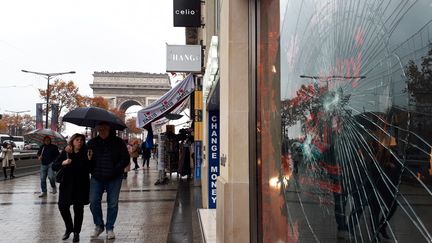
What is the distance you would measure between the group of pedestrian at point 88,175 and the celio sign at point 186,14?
5770 mm

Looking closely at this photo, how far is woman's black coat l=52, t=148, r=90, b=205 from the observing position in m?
6.73

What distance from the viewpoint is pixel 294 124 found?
9.59 feet

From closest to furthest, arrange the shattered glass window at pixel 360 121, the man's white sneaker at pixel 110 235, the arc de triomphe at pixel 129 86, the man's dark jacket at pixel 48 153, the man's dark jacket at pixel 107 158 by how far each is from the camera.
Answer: the shattered glass window at pixel 360 121 < the man's dark jacket at pixel 107 158 < the man's white sneaker at pixel 110 235 < the man's dark jacket at pixel 48 153 < the arc de triomphe at pixel 129 86

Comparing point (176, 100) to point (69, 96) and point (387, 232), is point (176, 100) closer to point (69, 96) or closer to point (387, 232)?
point (387, 232)

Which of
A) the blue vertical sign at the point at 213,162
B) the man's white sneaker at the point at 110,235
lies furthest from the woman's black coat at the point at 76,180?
the blue vertical sign at the point at 213,162

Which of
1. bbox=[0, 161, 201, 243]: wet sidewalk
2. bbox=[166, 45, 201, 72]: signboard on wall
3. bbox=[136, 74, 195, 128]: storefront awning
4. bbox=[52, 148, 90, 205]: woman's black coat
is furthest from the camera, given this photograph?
bbox=[136, 74, 195, 128]: storefront awning

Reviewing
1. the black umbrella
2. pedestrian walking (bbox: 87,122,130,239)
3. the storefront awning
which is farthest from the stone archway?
pedestrian walking (bbox: 87,122,130,239)

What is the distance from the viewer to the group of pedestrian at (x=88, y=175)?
6758 mm

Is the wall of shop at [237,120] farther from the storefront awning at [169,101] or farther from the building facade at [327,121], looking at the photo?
the storefront awning at [169,101]

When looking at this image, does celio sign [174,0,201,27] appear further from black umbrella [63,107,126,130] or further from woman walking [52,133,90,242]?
woman walking [52,133,90,242]

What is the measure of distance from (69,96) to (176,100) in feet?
146

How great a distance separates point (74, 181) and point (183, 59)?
5027 millimetres

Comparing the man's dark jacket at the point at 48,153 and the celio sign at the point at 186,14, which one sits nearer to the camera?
the celio sign at the point at 186,14

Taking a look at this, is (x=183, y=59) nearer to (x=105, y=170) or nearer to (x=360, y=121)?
(x=105, y=170)
